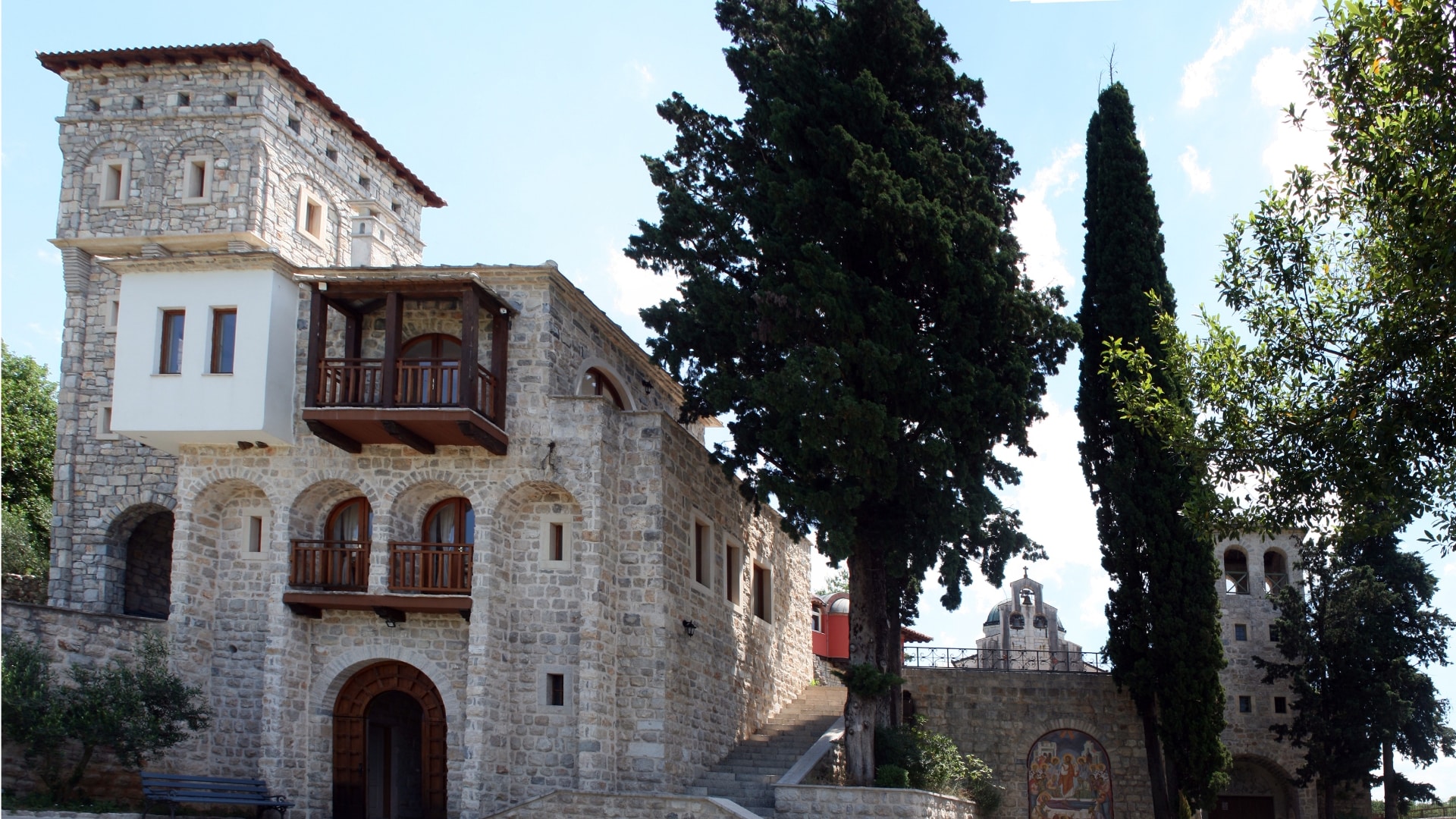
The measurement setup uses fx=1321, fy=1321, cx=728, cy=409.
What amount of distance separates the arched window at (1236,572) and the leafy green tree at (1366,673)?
194 inches

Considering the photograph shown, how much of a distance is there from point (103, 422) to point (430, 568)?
361 inches

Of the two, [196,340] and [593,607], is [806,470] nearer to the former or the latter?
[593,607]

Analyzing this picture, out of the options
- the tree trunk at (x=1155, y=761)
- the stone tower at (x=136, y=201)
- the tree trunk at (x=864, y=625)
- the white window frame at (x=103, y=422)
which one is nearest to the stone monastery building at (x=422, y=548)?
the tree trunk at (x=864, y=625)

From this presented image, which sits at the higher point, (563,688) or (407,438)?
(407,438)

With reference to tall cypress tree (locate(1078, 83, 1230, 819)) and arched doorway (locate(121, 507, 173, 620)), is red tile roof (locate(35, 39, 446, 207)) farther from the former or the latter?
tall cypress tree (locate(1078, 83, 1230, 819))

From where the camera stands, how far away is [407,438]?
61.3ft

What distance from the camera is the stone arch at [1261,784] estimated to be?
3073cm

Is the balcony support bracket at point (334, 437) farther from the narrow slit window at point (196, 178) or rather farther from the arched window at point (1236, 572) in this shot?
the arched window at point (1236, 572)

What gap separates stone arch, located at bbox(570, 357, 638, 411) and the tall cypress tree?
7.75m

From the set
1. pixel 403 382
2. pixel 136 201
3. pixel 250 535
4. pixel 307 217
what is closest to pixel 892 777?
pixel 403 382

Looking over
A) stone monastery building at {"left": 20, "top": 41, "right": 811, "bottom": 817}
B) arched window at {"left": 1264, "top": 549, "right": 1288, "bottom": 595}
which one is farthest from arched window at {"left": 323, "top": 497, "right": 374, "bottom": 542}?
arched window at {"left": 1264, "top": 549, "right": 1288, "bottom": 595}

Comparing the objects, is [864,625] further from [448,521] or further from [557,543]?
[448,521]

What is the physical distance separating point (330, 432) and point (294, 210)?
29.6ft

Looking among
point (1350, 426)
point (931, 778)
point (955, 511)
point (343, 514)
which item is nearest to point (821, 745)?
point (931, 778)
